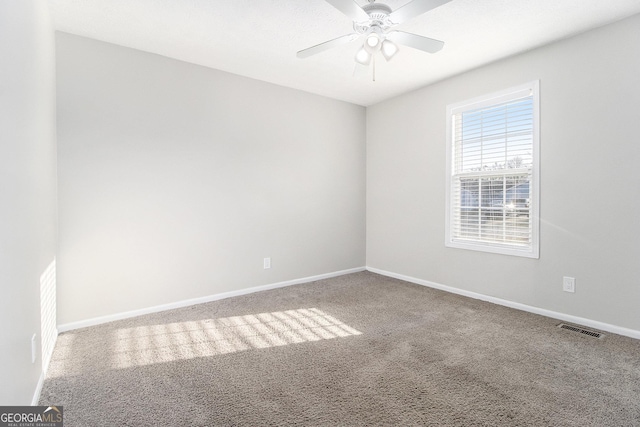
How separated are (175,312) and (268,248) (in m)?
1.28

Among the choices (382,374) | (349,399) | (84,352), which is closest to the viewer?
(349,399)

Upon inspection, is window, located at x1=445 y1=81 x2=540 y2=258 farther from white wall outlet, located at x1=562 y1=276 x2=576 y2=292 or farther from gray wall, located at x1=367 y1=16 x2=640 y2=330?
white wall outlet, located at x1=562 y1=276 x2=576 y2=292

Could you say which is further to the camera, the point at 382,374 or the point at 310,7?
the point at 310,7

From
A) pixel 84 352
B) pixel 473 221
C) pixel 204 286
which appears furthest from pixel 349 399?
pixel 473 221

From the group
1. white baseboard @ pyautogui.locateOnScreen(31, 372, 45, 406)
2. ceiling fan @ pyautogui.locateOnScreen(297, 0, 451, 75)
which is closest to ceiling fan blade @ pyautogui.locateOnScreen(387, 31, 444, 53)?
ceiling fan @ pyautogui.locateOnScreen(297, 0, 451, 75)

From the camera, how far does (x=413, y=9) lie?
6.52ft

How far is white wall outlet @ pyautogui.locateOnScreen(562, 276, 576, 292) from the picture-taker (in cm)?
292

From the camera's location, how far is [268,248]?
4039mm

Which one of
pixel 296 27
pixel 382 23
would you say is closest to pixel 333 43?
pixel 382 23

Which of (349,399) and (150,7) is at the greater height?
(150,7)

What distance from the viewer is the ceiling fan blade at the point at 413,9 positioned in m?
1.88

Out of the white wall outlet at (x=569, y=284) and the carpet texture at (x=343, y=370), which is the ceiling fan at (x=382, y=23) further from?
the white wall outlet at (x=569, y=284)

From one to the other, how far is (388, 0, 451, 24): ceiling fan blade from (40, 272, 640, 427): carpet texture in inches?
90.4

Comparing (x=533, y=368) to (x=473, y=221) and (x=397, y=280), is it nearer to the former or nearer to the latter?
(x=473, y=221)
